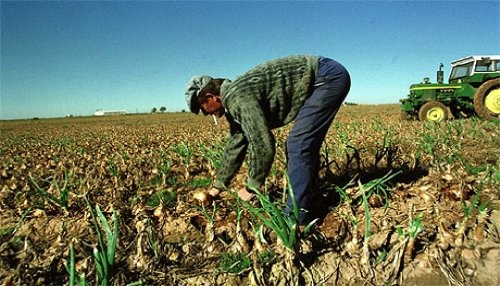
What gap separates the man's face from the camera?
89.5 inches

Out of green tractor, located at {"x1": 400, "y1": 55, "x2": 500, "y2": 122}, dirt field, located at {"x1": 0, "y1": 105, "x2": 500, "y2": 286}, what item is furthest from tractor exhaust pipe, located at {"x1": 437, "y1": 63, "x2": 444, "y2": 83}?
dirt field, located at {"x1": 0, "y1": 105, "x2": 500, "y2": 286}

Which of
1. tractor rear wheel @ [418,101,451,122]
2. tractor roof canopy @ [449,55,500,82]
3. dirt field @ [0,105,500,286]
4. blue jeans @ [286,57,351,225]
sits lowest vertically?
dirt field @ [0,105,500,286]

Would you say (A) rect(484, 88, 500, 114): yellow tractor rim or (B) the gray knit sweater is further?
(A) rect(484, 88, 500, 114): yellow tractor rim

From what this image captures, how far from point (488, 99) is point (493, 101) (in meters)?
0.13

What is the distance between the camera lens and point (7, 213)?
2.84m

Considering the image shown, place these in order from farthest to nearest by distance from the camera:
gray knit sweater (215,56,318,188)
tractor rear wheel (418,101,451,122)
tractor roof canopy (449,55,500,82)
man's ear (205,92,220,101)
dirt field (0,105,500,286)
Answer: tractor roof canopy (449,55,500,82), tractor rear wheel (418,101,451,122), man's ear (205,92,220,101), gray knit sweater (215,56,318,188), dirt field (0,105,500,286)

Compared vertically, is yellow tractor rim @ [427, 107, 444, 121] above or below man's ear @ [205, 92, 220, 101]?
below

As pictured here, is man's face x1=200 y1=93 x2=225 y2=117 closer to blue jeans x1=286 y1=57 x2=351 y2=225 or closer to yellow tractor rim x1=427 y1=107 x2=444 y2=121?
blue jeans x1=286 y1=57 x2=351 y2=225

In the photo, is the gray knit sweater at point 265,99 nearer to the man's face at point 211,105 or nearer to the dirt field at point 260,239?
the man's face at point 211,105

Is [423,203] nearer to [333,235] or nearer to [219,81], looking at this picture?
[333,235]

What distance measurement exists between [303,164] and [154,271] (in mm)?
1066

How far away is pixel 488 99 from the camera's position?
27.9ft

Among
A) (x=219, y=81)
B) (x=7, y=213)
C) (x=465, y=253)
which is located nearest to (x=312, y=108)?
(x=219, y=81)

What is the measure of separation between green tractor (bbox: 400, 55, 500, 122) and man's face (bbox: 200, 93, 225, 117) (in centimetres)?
822
